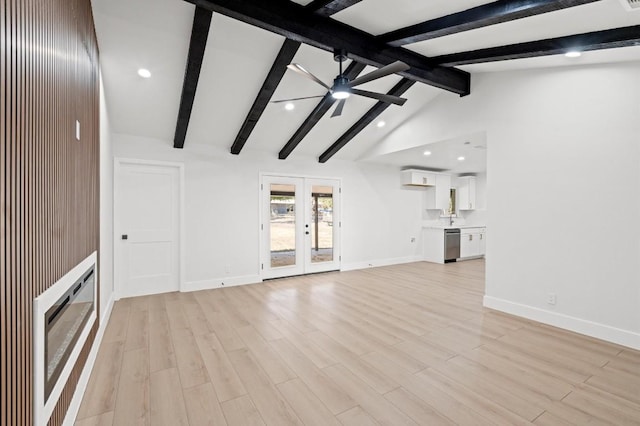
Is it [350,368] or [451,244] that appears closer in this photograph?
[350,368]

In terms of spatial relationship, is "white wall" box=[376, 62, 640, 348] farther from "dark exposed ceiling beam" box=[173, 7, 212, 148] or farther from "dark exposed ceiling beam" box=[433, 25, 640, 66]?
"dark exposed ceiling beam" box=[173, 7, 212, 148]

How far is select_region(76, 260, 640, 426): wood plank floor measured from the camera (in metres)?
2.06

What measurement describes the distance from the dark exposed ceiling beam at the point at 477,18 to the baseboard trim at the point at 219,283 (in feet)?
14.6

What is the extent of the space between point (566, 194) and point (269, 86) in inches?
149

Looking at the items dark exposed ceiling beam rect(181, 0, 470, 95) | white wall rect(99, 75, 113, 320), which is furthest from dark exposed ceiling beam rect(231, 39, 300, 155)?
white wall rect(99, 75, 113, 320)

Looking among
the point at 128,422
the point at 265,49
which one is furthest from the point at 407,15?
the point at 128,422

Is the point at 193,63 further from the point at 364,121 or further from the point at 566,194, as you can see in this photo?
the point at 566,194

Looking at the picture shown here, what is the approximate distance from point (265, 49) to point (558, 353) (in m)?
4.37

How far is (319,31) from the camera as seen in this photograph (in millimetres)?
3119

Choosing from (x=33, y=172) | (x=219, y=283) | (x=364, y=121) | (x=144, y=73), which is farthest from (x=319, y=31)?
(x=219, y=283)

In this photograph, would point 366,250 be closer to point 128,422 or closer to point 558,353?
point 558,353

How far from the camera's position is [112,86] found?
12.4ft

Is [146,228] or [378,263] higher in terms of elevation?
[146,228]

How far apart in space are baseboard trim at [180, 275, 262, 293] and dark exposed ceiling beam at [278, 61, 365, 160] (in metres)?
2.42
